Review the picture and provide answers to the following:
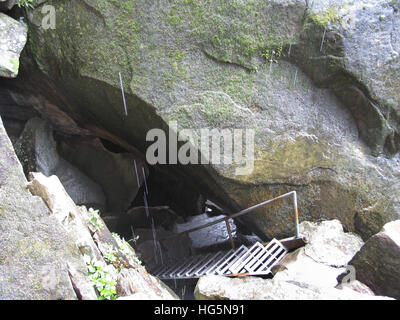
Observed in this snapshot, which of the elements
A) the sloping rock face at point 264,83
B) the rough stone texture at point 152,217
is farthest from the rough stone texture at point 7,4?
the rough stone texture at point 152,217

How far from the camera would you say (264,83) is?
460 centimetres

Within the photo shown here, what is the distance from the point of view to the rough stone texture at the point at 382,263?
3205 mm

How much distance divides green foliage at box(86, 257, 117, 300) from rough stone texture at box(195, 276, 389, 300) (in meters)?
0.65

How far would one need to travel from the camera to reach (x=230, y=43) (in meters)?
4.49

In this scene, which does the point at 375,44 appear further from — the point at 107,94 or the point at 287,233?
the point at 107,94

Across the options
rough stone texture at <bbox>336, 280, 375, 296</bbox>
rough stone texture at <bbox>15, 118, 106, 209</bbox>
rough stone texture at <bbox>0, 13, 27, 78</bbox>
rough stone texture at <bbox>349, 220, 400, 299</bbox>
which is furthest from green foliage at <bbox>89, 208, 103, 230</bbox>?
rough stone texture at <bbox>15, 118, 106, 209</bbox>

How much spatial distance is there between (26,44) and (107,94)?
1.27 metres

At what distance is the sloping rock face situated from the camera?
441cm

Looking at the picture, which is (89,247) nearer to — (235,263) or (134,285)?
(134,285)

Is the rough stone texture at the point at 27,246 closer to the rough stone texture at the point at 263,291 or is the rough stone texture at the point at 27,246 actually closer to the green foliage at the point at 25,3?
the rough stone texture at the point at 263,291

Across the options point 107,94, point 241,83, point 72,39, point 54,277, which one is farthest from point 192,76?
point 54,277

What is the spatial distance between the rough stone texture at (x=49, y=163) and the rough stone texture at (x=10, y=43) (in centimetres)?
169

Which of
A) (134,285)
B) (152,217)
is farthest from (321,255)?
(152,217)
